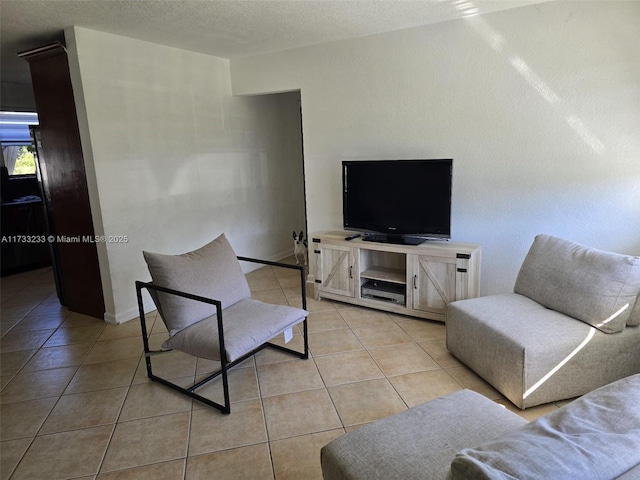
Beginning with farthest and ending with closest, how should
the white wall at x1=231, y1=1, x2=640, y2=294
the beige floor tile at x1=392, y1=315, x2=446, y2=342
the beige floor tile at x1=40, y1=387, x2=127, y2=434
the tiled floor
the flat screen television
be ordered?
1. the flat screen television
2. the beige floor tile at x1=392, y1=315, x2=446, y2=342
3. the white wall at x1=231, y1=1, x2=640, y2=294
4. the beige floor tile at x1=40, y1=387, x2=127, y2=434
5. the tiled floor

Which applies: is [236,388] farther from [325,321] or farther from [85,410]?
[325,321]

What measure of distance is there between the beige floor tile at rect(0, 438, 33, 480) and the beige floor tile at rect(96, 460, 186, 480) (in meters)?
0.45

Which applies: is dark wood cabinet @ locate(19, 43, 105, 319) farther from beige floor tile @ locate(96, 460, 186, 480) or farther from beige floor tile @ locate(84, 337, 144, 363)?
beige floor tile @ locate(96, 460, 186, 480)

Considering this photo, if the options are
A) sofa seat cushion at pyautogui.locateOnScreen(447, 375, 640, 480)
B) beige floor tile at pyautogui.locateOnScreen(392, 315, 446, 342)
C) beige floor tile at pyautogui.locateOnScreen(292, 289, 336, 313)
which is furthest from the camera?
beige floor tile at pyautogui.locateOnScreen(292, 289, 336, 313)

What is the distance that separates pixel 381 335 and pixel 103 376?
194cm

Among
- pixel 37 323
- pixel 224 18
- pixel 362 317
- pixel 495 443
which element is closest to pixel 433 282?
pixel 362 317

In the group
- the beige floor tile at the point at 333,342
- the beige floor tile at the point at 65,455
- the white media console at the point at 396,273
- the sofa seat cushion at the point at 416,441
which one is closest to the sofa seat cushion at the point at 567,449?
the sofa seat cushion at the point at 416,441

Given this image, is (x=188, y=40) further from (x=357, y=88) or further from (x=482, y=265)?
(x=482, y=265)

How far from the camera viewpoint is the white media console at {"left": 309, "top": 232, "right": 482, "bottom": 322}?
3.18 metres

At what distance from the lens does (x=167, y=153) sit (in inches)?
155

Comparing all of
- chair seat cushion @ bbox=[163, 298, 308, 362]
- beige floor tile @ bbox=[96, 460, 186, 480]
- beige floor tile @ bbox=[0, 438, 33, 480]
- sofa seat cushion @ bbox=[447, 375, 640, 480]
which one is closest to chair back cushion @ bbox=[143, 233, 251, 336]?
chair seat cushion @ bbox=[163, 298, 308, 362]

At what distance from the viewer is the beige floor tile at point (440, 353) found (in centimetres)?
275

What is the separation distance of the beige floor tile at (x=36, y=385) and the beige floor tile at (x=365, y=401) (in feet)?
5.68

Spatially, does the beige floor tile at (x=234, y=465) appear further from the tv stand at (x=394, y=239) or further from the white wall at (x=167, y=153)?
the white wall at (x=167, y=153)
